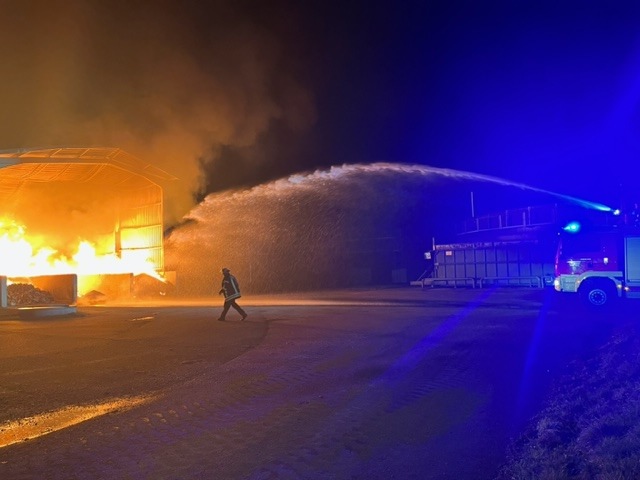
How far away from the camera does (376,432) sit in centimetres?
540

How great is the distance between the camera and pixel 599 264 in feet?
57.7

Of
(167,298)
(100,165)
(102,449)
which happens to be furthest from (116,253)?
(102,449)

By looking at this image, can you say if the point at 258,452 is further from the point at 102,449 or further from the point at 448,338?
the point at 448,338

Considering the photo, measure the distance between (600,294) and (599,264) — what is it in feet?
3.06

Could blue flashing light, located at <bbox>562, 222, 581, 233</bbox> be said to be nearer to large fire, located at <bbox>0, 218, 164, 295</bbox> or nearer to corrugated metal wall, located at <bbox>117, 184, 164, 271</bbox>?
corrugated metal wall, located at <bbox>117, 184, 164, 271</bbox>

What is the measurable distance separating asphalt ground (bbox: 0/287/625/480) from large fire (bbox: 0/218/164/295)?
16.9 m

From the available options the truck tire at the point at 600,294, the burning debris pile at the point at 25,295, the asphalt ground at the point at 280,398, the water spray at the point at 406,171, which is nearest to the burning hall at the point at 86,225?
the burning debris pile at the point at 25,295

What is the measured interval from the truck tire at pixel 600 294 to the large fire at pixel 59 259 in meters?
21.4

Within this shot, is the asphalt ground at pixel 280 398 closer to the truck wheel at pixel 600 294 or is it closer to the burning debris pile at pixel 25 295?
the truck wheel at pixel 600 294

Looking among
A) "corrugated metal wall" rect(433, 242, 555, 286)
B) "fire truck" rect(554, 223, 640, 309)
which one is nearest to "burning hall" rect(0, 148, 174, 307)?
"corrugated metal wall" rect(433, 242, 555, 286)

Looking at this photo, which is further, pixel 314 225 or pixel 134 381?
pixel 314 225

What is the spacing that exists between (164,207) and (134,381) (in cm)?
2197

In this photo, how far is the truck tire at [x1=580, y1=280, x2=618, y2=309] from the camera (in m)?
17.4

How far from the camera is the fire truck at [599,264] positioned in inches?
676
